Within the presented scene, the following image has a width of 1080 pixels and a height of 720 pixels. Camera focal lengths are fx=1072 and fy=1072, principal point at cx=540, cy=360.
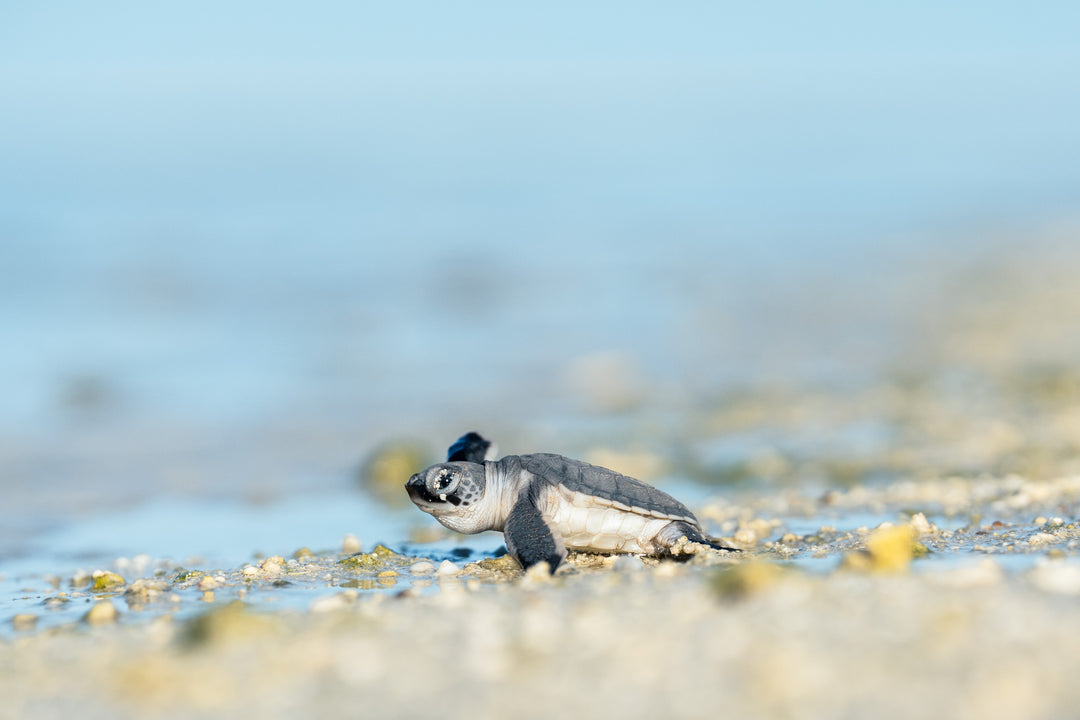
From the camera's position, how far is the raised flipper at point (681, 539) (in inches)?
157

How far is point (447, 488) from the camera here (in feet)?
13.3

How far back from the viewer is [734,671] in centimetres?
230

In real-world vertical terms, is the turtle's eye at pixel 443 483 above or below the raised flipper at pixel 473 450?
below

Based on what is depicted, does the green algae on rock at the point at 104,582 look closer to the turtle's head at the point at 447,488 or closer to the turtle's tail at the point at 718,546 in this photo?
the turtle's head at the point at 447,488

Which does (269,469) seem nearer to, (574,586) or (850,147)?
(574,586)

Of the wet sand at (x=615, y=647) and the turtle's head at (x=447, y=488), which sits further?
the turtle's head at (x=447, y=488)

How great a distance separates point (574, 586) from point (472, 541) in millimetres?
1795

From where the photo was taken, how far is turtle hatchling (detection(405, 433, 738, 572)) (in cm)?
403

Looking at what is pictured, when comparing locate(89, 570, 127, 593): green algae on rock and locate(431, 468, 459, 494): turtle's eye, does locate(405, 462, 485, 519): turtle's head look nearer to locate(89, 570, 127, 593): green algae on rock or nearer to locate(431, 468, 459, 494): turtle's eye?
locate(431, 468, 459, 494): turtle's eye

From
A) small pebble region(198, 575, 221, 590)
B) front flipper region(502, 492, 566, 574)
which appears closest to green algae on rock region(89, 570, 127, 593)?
small pebble region(198, 575, 221, 590)

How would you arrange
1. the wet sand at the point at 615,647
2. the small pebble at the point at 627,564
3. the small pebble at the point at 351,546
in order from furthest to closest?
the small pebble at the point at 351,546, the small pebble at the point at 627,564, the wet sand at the point at 615,647

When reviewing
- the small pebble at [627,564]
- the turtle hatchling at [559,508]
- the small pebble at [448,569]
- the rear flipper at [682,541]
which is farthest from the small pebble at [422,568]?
the rear flipper at [682,541]

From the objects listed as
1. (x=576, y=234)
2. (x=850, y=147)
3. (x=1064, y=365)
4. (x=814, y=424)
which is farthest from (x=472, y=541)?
(x=850, y=147)

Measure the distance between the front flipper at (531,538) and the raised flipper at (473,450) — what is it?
481mm
